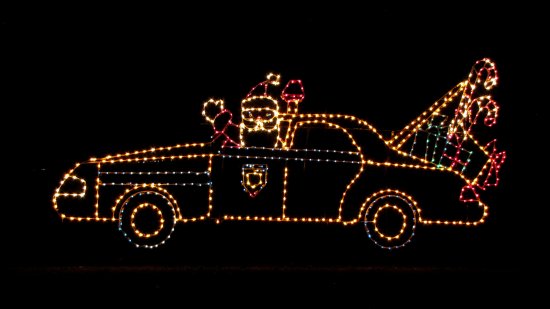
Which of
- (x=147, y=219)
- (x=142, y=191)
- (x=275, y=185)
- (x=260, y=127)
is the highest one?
(x=260, y=127)

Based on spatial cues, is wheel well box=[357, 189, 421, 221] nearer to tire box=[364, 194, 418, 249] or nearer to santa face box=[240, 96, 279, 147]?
tire box=[364, 194, 418, 249]

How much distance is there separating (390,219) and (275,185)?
1.68 metres

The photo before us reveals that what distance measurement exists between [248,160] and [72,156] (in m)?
4.21

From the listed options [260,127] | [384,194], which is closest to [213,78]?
[260,127]

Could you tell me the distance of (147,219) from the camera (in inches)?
269

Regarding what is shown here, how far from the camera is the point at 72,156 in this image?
9.52 meters

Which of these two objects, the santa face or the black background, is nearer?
the santa face

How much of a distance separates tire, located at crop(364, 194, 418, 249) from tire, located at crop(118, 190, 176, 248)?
8.94 feet

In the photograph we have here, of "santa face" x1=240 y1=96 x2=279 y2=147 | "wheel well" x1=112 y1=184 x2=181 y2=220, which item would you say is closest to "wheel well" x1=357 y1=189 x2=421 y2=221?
"santa face" x1=240 y1=96 x2=279 y2=147

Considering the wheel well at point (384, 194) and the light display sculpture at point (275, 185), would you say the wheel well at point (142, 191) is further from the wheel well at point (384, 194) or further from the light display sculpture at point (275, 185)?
the wheel well at point (384, 194)

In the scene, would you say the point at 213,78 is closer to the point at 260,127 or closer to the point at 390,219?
the point at 260,127

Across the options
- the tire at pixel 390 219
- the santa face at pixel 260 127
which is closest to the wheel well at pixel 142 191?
the santa face at pixel 260 127

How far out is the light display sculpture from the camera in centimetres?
674

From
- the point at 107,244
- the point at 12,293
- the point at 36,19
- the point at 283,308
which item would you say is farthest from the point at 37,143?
the point at 283,308
